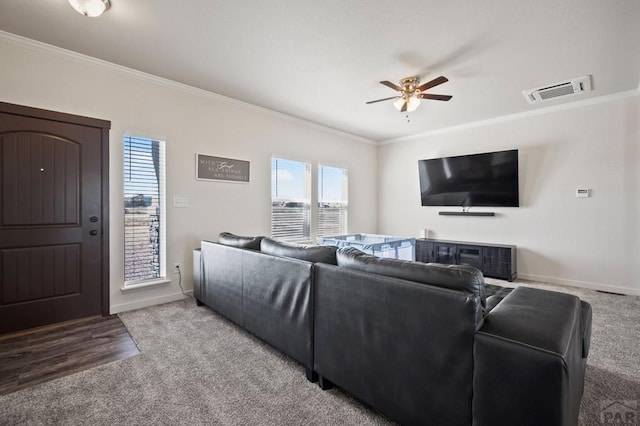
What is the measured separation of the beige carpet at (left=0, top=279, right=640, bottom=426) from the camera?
1.61 metres

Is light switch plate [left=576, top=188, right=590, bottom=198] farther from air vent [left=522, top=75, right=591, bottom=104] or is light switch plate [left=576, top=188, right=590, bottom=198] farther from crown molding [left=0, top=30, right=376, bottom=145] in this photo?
crown molding [left=0, top=30, right=376, bottom=145]

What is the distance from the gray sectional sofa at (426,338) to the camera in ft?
3.52

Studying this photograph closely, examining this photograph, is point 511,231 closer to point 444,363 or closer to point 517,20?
point 517,20

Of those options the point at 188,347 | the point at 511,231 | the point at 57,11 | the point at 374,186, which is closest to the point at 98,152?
the point at 57,11

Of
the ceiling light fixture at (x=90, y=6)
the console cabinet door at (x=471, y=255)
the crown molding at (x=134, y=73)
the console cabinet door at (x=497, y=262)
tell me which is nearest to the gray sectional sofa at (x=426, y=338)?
the ceiling light fixture at (x=90, y=6)

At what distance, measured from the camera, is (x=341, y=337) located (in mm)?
1708

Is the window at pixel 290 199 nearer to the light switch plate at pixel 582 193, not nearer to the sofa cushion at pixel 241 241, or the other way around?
the sofa cushion at pixel 241 241

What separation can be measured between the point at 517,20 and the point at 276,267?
2784 mm

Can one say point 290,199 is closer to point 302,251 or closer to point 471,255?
point 302,251

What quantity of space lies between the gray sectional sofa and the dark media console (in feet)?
9.63

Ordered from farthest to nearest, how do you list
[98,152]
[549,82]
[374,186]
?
[374,186] → [549,82] → [98,152]

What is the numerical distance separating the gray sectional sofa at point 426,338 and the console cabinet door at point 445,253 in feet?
10.4

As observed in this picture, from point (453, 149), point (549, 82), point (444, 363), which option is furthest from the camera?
point (453, 149)

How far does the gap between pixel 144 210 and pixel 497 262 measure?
5056 millimetres
